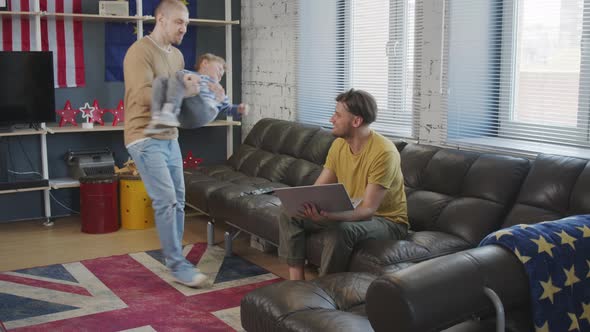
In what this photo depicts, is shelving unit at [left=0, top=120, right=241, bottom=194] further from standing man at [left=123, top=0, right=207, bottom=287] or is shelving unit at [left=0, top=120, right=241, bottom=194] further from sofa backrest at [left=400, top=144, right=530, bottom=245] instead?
sofa backrest at [left=400, top=144, right=530, bottom=245]

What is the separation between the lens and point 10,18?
17.8 feet

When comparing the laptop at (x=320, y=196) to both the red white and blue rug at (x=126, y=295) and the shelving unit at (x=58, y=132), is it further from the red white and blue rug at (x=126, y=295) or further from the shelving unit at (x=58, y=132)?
the shelving unit at (x=58, y=132)

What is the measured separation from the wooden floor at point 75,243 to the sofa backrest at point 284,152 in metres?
0.54

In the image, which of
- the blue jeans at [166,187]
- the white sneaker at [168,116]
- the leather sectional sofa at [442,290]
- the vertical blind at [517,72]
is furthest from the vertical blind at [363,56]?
the white sneaker at [168,116]

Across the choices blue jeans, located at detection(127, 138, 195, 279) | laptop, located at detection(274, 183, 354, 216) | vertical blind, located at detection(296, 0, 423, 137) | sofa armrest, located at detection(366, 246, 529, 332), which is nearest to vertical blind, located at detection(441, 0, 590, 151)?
vertical blind, located at detection(296, 0, 423, 137)

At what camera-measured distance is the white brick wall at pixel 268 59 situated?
582 cm

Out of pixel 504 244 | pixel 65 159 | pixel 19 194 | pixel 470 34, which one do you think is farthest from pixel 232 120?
pixel 504 244

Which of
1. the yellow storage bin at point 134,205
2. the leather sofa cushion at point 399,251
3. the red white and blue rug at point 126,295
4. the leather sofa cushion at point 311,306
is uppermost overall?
the leather sofa cushion at point 399,251

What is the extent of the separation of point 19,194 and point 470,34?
152 inches

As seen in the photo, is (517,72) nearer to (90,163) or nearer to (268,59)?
(268,59)

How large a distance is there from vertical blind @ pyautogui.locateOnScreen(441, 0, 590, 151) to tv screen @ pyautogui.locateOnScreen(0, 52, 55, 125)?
10.2 ft

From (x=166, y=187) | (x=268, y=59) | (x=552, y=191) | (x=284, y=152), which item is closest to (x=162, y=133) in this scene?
(x=166, y=187)

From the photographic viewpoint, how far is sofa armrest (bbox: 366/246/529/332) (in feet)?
5.61

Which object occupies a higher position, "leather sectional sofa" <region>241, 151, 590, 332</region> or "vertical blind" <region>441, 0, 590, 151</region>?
"vertical blind" <region>441, 0, 590, 151</region>
